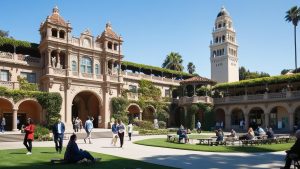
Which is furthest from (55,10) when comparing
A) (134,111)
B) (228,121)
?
(228,121)

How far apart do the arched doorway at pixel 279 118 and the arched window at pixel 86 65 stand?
27.7 meters

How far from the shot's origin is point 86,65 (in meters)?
43.0

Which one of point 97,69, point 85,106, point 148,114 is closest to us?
point 97,69

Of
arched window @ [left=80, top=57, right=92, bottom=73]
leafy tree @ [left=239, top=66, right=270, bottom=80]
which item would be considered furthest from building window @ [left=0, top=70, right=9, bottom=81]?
leafy tree @ [left=239, top=66, right=270, bottom=80]

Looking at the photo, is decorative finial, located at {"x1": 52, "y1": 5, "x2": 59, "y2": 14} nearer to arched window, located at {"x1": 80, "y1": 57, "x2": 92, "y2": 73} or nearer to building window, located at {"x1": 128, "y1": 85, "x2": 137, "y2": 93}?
arched window, located at {"x1": 80, "y1": 57, "x2": 92, "y2": 73}

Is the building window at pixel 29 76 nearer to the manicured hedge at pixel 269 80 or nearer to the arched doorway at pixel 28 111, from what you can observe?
the arched doorway at pixel 28 111

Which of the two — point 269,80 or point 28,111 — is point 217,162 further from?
point 269,80

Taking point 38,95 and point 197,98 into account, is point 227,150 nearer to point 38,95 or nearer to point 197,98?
point 38,95

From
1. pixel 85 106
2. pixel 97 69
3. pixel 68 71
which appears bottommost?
pixel 85 106

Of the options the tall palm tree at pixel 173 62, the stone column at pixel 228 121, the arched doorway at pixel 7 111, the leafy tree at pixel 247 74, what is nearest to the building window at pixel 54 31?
the arched doorway at pixel 7 111

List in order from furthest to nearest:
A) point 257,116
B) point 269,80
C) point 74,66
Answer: point 257,116
point 269,80
point 74,66

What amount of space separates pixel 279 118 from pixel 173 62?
29.2m

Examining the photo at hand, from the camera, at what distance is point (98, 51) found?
4397 cm

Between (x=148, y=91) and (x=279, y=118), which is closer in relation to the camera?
(x=279, y=118)
